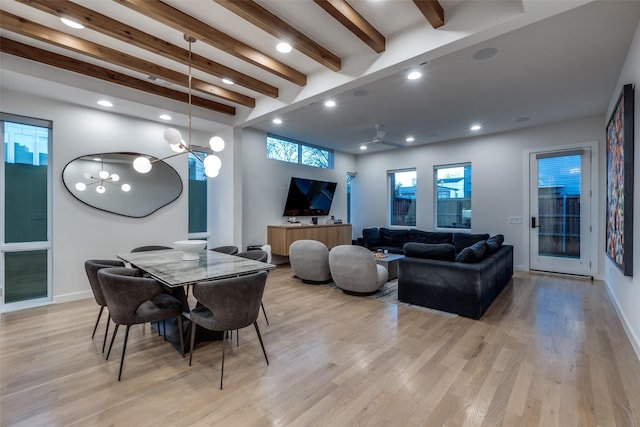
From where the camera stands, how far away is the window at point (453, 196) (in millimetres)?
6621

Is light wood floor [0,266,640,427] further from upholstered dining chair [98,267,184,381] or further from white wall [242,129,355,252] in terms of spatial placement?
white wall [242,129,355,252]

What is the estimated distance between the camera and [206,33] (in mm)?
2713

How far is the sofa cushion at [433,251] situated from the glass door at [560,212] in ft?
10.7

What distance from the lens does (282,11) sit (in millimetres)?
2520

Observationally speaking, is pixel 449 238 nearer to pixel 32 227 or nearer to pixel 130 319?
pixel 130 319

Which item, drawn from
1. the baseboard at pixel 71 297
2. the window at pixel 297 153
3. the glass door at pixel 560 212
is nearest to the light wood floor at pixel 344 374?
the baseboard at pixel 71 297

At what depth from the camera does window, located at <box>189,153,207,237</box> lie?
5355 mm

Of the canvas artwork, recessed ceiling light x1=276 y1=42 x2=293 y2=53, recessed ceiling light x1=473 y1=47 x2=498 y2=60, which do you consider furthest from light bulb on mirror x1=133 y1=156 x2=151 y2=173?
the canvas artwork

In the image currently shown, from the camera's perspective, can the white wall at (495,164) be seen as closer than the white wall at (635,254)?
No

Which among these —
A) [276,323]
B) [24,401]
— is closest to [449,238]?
[276,323]

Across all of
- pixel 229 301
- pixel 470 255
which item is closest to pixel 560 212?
pixel 470 255

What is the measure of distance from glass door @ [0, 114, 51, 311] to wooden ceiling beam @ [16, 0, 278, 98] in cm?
207

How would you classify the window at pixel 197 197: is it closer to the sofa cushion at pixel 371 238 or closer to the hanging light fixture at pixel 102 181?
the hanging light fixture at pixel 102 181

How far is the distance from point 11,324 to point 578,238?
27.4 ft
